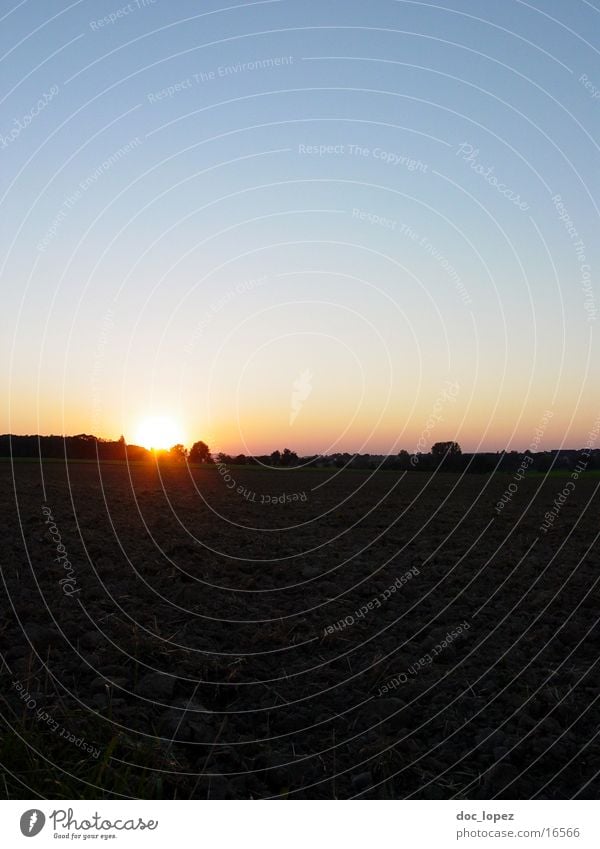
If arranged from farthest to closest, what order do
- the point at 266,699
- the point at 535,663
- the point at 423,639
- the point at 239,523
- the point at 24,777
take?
the point at 239,523 < the point at 423,639 < the point at 535,663 < the point at 266,699 < the point at 24,777

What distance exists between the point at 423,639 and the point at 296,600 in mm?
1779

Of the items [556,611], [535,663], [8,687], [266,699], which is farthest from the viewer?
[556,611]

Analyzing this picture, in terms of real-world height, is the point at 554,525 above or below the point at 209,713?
above

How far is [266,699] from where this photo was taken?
644 centimetres

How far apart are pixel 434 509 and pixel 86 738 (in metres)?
12.7

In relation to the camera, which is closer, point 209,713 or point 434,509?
point 209,713

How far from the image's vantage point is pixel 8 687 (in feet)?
19.8

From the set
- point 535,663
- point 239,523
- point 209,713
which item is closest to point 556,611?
point 535,663

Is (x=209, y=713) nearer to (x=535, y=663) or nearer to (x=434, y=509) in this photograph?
(x=535, y=663)
